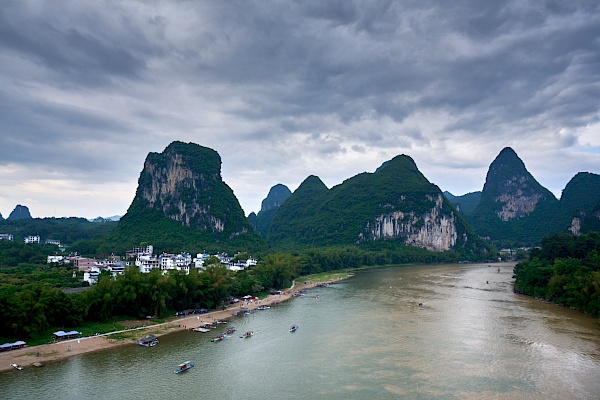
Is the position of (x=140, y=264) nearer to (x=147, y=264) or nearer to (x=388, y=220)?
(x=147, y=264)

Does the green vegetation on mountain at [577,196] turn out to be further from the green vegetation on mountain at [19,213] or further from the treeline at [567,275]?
the green vegetation on mountain at [19,213]

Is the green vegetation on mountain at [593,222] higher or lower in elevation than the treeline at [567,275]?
higher

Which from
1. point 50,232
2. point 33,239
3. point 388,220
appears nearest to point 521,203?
point 388,220

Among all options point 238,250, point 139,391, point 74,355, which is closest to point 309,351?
point 139,391

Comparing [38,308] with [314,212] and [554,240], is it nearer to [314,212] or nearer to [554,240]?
[554,240]

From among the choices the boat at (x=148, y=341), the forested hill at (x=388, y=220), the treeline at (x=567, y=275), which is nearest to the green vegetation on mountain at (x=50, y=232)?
the forested hill at (x=388, y=220)
